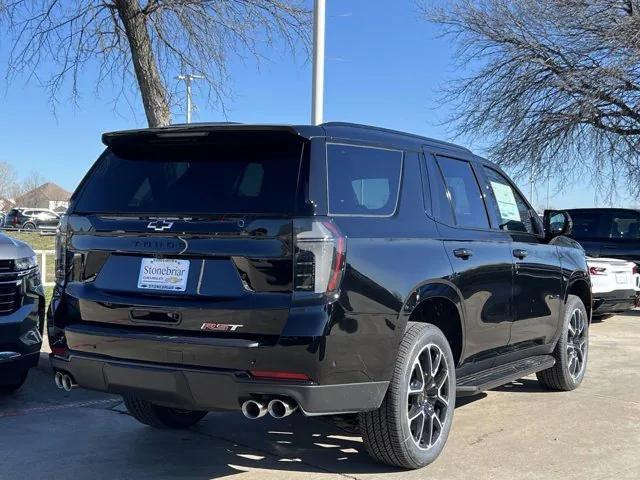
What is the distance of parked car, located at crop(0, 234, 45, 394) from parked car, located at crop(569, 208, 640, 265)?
9812 millimetres

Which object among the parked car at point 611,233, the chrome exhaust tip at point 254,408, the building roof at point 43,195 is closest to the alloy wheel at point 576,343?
the chrome exhaust tip at point 254,408

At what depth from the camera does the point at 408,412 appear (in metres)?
4.22

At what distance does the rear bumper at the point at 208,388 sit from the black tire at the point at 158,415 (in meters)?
1.05

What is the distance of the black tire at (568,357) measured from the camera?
20.7 feet

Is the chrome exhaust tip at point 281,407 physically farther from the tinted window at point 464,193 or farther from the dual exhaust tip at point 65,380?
the tinted window at point 464,193

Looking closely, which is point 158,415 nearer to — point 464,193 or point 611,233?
point 464,193

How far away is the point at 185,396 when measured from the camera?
369 centimetres

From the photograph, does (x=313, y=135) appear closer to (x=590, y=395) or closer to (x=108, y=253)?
(x=108, y=253)

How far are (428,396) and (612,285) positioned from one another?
7.06m

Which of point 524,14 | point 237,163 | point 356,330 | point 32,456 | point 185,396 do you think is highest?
point 524,14

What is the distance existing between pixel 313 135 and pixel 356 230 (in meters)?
0.57

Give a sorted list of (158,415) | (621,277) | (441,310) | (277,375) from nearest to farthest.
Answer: (277,375) → (441,310) → (158,415) → (621,277)

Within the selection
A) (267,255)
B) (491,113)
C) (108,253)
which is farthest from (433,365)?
(491,113)

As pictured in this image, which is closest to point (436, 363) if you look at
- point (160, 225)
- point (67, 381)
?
point (160, 225)
